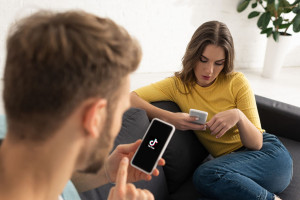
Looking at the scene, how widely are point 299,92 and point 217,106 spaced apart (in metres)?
2.57

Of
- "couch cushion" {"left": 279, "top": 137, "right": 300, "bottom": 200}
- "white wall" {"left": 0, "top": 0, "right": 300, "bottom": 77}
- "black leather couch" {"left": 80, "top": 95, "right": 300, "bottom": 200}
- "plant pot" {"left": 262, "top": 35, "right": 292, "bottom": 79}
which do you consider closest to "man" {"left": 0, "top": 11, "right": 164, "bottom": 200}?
"black leather couch" {"left": 80, "top": 95, "right": 300, "bottom": 200}

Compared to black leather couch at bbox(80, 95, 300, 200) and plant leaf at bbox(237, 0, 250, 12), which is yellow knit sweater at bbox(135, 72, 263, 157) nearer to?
black leather couch at bbox(80, 95, 300, 200)

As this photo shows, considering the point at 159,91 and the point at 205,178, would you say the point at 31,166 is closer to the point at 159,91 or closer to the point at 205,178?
the point at 205,178

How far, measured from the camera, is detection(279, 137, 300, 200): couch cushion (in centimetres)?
186

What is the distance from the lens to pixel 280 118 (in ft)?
7.72

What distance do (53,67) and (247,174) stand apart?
139cm

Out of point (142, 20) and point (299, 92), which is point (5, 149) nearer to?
point (142, 20)

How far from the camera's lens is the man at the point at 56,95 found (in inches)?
26.5

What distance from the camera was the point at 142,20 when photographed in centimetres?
380

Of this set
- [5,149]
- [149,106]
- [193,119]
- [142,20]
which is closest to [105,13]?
[142,20]

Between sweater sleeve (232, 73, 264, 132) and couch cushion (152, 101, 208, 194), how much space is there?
0.34m

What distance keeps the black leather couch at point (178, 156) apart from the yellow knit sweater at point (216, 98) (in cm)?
6

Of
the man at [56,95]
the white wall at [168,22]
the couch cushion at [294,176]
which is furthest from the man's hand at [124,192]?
the white wall at [168,22]

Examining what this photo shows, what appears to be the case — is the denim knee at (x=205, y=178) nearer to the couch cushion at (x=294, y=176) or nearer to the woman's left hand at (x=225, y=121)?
the woman's left hand at (x=225, y=121)
